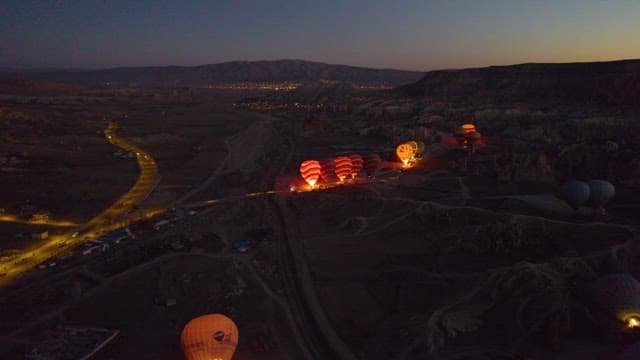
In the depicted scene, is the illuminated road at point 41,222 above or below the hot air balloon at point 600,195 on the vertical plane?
below

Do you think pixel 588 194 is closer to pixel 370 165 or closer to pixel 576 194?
pixel 576 194

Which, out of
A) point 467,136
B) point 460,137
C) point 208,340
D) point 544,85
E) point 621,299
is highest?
point 544,85

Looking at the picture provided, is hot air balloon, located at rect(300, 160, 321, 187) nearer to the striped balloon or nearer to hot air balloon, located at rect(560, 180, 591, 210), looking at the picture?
hot air balloon, located at rect(560, 180, 591, 210)

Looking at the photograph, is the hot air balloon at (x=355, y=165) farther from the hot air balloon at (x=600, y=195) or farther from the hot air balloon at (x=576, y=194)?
the hot air balloon at (x=600, y=195)

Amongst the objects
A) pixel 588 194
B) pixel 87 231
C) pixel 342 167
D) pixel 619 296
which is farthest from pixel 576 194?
pixel 87 231

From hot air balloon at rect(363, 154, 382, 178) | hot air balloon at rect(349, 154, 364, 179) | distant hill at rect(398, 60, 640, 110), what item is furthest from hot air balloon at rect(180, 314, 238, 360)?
distant hill at rect(398, 60, 640, 110)

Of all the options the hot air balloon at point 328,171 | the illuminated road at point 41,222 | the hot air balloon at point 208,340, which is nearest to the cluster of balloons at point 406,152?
the hot air balloon at point 328,171

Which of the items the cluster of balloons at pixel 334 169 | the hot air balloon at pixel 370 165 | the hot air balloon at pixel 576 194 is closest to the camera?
the hot air balloon at pixel 576 194
